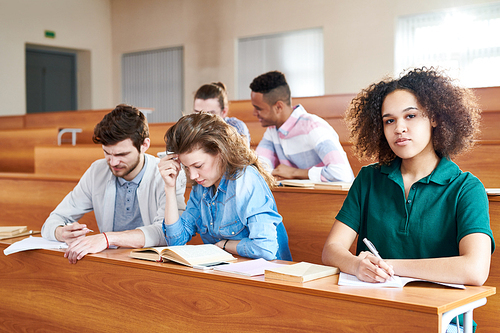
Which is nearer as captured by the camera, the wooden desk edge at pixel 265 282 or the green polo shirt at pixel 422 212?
the wooden desk edge at pixel 265 282

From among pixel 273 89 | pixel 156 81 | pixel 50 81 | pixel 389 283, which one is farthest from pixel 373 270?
pixel 50 81

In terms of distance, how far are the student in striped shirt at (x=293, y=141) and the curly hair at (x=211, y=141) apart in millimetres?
1020

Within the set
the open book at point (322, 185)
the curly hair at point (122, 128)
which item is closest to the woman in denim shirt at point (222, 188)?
the curly hair at point (122, 128)

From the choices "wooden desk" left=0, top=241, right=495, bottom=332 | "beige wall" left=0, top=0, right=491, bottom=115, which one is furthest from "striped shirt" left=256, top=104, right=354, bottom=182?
"beige wall" left=0, top=0, right=491, bottom=115

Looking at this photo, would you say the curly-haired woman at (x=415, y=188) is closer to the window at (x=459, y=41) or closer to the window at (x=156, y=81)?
the window at (x=459, y=41)

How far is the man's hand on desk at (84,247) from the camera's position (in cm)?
161

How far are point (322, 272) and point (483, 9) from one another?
544 centimetres

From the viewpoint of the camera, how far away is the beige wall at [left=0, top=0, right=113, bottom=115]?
26.2ft

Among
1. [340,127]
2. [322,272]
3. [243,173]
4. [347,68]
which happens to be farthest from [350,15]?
[322,272]

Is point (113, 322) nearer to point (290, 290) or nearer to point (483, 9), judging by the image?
point (290, 290)

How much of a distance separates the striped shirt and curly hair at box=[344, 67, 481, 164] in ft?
3.48

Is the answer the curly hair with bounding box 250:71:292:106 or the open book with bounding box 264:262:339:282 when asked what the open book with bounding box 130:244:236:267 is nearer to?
the open book with bounding box 264:262:339:282

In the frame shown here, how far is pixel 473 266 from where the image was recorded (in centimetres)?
122

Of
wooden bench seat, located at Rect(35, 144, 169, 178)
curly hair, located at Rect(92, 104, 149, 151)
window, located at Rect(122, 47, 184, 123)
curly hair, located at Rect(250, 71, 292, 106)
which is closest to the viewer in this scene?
curly hair, located at Rect(92, 104, 149, 151)
